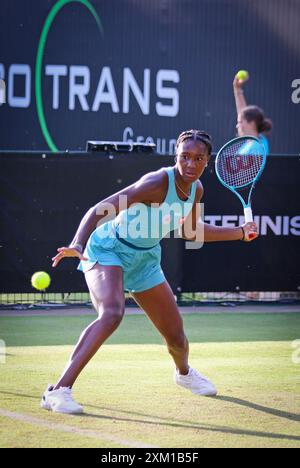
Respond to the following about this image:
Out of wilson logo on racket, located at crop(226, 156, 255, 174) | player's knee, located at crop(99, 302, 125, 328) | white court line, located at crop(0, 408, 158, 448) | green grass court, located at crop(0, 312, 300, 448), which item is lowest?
green grass court, located at crop(0, 312, 300, 448)

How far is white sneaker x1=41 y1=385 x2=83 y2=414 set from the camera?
20.2 ft

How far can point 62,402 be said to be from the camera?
617cm

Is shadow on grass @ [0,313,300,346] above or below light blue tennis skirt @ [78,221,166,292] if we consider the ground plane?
below

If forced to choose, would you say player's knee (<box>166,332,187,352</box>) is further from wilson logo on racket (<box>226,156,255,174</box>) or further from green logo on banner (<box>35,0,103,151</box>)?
green logo on banner (<box>35,0,103,151</box>)

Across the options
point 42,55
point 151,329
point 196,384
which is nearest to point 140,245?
point 196,384

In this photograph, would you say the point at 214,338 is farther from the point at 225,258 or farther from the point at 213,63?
the point at 213,63

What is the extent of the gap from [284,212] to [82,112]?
16.5ft

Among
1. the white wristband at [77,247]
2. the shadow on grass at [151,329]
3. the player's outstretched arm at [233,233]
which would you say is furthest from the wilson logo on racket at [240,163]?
A: the shadow on grass at [151,329]

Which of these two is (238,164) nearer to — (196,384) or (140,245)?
(140,245)

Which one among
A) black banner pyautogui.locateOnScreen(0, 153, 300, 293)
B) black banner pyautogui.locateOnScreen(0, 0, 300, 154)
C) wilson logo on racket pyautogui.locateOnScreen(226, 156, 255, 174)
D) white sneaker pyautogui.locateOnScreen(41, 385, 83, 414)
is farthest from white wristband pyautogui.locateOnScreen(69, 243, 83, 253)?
black banner pyautogui.locateOnScreen(0, 0, 300, 154)

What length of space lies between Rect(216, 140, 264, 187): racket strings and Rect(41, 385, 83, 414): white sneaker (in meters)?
2.26

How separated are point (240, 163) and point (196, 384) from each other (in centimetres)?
179

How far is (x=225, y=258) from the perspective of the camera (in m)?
11.6

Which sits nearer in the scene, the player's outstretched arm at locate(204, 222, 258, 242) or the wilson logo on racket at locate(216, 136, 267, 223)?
the player's outstretched arm at locate(204, 222, 258, 242)
